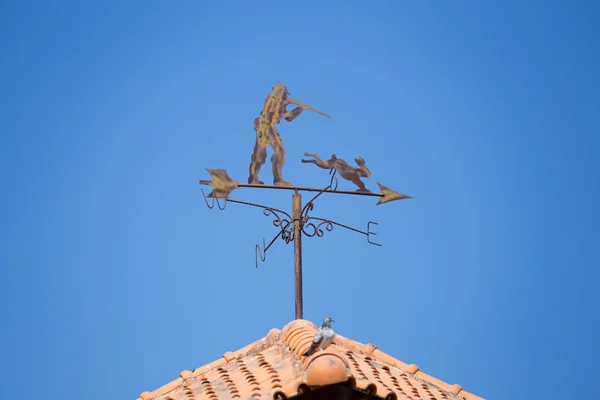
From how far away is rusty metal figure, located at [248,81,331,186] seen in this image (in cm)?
901

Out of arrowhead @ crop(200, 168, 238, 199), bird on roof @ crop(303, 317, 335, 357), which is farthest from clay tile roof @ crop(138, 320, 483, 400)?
arrowhead @ crop(200, 168, 238, 199)

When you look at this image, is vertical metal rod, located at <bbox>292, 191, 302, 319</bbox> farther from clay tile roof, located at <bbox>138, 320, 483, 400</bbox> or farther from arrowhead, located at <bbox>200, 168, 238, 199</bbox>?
arrowhead, located at <bbox>200, 168, 238, 199</bbox>

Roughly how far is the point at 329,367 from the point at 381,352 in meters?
2.82

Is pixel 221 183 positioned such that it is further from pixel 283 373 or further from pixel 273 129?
pixel 283 373

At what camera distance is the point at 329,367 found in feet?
19.1

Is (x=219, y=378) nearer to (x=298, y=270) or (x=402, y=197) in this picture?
(x=298, y=270)

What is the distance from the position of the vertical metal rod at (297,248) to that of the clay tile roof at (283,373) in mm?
374

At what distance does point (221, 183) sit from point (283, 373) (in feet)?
8.09

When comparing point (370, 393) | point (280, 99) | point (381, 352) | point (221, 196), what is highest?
point (280, 99)

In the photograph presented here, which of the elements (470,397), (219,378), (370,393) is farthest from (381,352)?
(370,393)

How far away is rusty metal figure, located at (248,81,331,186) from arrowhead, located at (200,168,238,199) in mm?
196

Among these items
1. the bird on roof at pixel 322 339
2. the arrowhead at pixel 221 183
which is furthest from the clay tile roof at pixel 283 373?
the arrowhead at pixel 221 183

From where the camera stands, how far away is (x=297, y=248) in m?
8.56

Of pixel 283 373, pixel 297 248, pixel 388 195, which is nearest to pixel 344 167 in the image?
pixel 388 195
